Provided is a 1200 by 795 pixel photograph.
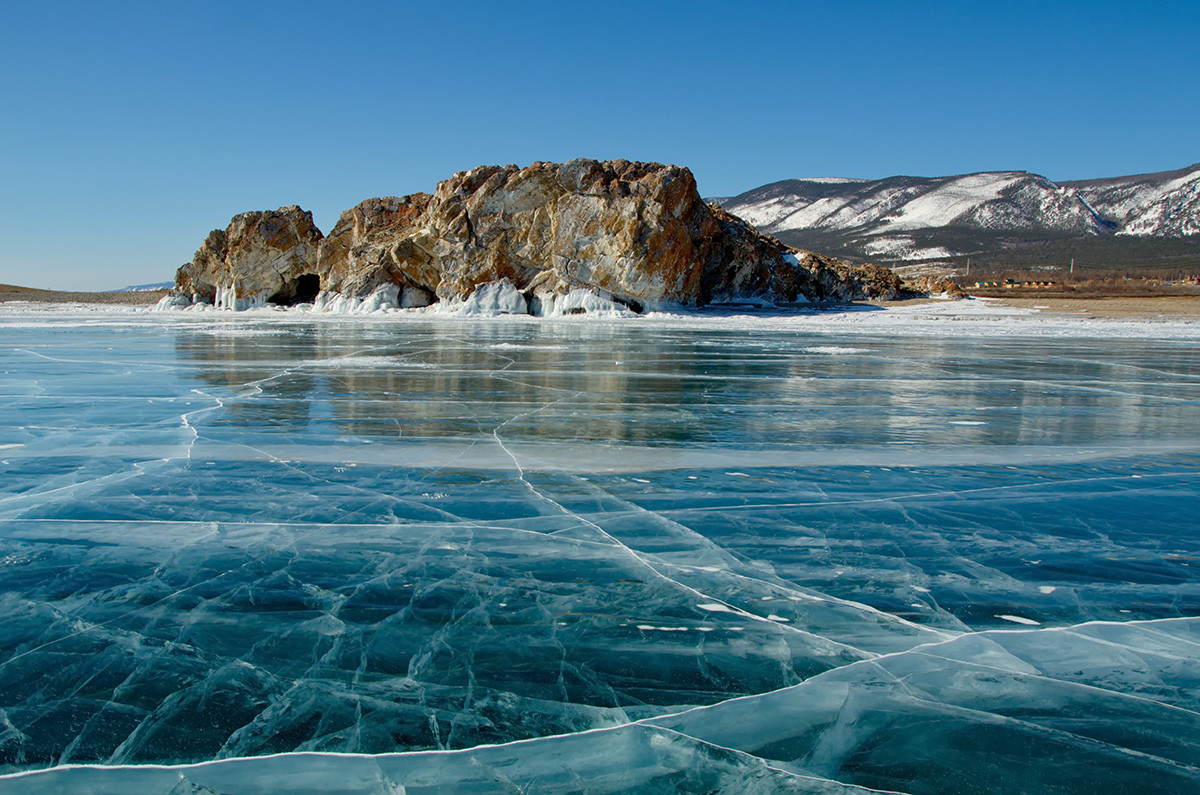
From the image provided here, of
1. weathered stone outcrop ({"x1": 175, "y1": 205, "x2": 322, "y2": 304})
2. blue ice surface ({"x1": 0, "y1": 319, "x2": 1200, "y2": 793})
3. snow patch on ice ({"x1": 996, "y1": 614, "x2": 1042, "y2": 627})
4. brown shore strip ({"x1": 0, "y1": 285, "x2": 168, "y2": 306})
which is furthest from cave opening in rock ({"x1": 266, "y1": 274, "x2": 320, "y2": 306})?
snow patch on ice ({"x1": 996, "y1": 614, "x2": 1042, "y2": 627})

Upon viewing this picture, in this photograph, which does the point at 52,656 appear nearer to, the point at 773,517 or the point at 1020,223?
the point at 773,517

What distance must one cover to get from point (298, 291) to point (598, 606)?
209 ft

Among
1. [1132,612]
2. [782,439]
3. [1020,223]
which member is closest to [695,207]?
[782,439]

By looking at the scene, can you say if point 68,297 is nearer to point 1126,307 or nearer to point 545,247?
point 545,247

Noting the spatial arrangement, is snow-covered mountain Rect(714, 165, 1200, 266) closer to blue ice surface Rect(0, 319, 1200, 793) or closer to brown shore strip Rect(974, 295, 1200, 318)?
brown shore strip Rect(974, 295, 1200, 318)

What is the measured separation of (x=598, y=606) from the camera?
3186 mm

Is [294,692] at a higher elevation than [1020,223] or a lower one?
lower

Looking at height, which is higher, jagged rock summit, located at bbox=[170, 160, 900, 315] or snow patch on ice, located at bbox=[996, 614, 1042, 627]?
jagged rock summit, located at bbox=[170, 160, 900, 315]

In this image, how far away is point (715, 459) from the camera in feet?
19.7

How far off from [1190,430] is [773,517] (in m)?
5.45

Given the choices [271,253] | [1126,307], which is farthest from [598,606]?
[271,253]

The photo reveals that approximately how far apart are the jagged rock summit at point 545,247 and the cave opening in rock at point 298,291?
155 centimetres

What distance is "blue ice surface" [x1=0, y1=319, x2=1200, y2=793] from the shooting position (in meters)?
2.23

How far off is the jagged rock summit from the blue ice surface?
114 feet
